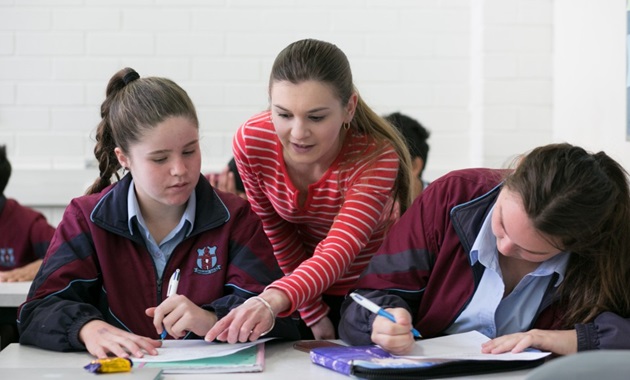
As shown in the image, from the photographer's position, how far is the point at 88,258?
1.88 m

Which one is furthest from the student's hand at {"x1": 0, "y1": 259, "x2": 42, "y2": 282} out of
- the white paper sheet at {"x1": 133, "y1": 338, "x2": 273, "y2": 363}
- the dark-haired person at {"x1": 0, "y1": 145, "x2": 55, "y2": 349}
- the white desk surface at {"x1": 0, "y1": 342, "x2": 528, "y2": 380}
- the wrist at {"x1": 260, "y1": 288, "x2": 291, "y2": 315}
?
the wrist at {"x1": 260, "y1": 288, "x2": 291, "y2": 315}

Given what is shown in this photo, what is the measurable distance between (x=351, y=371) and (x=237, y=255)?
477mm

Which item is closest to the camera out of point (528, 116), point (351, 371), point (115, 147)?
point (351, 371)

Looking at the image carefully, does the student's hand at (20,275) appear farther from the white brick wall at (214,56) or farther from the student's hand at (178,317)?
the student's hand at (178,317)

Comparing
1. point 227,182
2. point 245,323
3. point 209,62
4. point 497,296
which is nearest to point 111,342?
point 245,323

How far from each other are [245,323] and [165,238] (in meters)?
0.36

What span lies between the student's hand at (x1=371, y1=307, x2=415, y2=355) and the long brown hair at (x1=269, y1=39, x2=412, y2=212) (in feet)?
1.66

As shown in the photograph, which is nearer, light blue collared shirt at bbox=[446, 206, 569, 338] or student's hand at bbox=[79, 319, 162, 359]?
student's hand at bbox=[79, 319, 162, 359]

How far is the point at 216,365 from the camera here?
1.59 metres

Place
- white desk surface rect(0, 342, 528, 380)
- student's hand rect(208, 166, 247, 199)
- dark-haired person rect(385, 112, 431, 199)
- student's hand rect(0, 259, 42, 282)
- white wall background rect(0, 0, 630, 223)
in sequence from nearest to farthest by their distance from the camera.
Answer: white desk surface rect(0, 342, 528, 380), student's hand rect(0, 259, 42, 282), dark-haired person rect(385, 112, 431, 199), student's hand rect(208, 166, 247, 199), white wall background rect(0, 0, 630, 223)

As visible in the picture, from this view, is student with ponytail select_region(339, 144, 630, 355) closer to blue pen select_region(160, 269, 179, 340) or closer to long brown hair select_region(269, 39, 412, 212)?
long brown hair select_region(269, 39, 412, 212)

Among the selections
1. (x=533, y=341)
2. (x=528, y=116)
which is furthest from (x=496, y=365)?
(x=528, y=116)

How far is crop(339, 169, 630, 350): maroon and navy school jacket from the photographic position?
1.78 m

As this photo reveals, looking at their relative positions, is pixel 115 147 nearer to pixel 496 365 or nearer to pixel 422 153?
pixel 496 365
